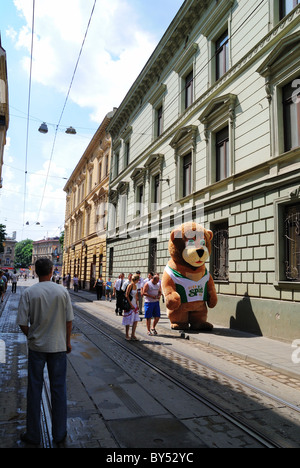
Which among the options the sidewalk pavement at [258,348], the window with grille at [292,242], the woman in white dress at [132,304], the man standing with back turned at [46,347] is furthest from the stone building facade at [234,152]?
the man standing with back turned at [46,347]

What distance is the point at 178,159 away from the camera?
16125 mm

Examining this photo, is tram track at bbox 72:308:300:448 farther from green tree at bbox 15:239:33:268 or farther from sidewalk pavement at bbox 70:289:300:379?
green tree at bbox 15:239:33:268

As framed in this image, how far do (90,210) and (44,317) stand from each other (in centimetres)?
3188

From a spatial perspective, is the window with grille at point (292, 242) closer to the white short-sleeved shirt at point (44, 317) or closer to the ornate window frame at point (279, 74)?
the ornate window frame at point (279, 74)

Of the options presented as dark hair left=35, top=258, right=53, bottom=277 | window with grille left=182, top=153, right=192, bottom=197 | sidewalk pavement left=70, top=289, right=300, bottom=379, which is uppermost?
window with grille left=182, top=153, right=192, bottom=197

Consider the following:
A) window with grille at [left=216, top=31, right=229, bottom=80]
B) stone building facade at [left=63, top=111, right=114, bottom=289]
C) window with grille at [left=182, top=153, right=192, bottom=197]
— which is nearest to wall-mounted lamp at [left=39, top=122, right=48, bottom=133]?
window with grille at [left=182, top=153, right=192, bottom=197]

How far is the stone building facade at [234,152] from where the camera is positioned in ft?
31.1

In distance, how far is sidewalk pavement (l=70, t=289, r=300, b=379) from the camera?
6.56m

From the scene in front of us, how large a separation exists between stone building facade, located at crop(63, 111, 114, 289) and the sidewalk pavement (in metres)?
18.7

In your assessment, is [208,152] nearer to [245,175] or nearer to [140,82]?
[245,175]

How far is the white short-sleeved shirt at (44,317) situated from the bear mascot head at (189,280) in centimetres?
685

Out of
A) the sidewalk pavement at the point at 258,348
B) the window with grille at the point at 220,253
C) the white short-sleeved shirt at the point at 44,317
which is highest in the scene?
the window with grille at the point at 220,253

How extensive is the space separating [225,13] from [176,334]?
12.1 m

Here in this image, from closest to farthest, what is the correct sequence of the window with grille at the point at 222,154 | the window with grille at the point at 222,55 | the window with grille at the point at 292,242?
the window with grille at the point at 292,242 → the window with grille at the point at 222,154 → the window with grille at the point at 222,55
